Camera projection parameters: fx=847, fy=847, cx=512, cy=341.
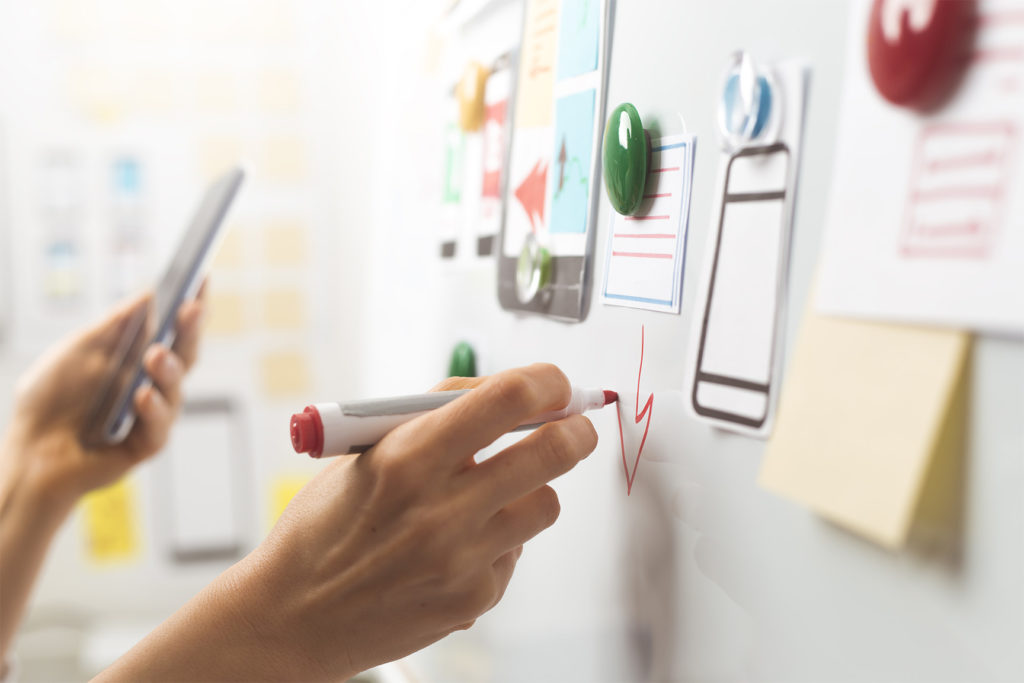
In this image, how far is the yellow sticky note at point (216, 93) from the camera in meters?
1.07

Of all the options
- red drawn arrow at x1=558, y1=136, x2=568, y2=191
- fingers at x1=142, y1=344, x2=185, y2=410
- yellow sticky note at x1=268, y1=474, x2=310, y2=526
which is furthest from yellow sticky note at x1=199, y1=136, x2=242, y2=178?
red drawn arrow at x1=558, y1=136, x2=568, y2=191

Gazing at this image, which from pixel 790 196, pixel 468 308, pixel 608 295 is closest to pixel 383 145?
pixel 468 308

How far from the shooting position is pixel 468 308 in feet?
1.81

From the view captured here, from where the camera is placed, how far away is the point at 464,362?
0.53 m

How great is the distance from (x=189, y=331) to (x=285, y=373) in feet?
0.69

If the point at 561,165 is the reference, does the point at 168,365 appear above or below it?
below

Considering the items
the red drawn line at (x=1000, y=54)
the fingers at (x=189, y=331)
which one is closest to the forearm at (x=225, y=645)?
the red drawn line at (x=1000, y=54)

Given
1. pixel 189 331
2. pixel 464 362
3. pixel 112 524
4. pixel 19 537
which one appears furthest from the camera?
pixel 112 524

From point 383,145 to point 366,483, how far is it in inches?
21.7

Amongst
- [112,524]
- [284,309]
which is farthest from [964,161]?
[112,524]

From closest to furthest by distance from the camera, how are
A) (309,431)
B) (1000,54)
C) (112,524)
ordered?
(1000,54)
(309,431)
(112,524)

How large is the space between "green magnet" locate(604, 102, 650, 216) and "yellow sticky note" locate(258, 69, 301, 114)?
2.73ft

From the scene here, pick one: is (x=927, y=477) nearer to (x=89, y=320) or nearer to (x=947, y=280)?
(x=947, y=280)

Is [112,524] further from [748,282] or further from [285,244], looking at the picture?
[748,282]
